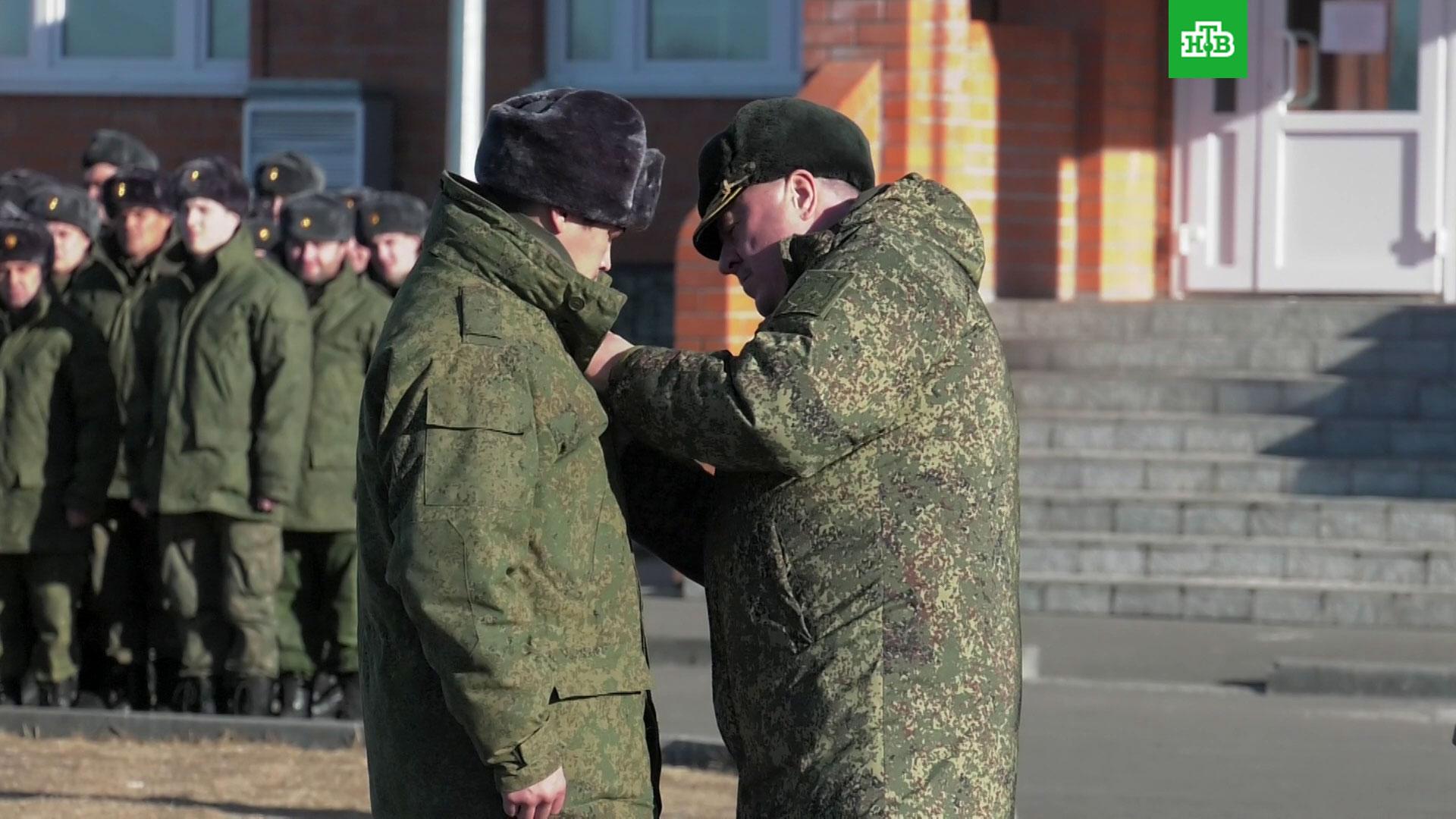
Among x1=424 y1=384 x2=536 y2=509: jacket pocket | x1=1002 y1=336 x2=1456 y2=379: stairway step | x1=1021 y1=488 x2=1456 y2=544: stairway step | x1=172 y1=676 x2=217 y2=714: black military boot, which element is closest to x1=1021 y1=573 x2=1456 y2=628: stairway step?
x1=1021 y1=488 x2=1456 y2=544: stairway step

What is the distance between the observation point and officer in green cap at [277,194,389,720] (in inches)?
338

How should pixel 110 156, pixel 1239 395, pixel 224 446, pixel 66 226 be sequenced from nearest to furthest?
pixel 224 446, pixel 66 226, pixel 1239 395, pixel 110 156

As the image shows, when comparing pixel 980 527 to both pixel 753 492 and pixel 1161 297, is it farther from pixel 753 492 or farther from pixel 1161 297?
pixel 1161 297

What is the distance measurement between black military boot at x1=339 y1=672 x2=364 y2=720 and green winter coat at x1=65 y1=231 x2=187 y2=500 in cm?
110

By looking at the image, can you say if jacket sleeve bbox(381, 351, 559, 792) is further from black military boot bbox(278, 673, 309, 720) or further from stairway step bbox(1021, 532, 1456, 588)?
stairway step bbox(1021, 532, 1456, 588)

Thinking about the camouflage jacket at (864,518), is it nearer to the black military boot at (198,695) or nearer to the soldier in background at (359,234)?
the black military boot at (198,695)

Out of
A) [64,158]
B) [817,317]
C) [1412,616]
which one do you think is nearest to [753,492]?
[817,317]

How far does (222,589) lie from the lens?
8391 mm

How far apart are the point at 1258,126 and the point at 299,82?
20.1 ft

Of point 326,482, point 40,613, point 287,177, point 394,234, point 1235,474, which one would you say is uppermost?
point 287,177

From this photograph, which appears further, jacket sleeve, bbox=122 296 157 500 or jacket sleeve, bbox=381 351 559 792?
jacket sleeve, bbox=122 296 157 500

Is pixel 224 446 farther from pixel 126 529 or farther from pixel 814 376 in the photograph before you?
pixel 814 376

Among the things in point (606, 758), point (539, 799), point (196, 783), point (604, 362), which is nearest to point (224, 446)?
point (196, 783)

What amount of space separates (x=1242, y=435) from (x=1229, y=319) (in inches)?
38.6
